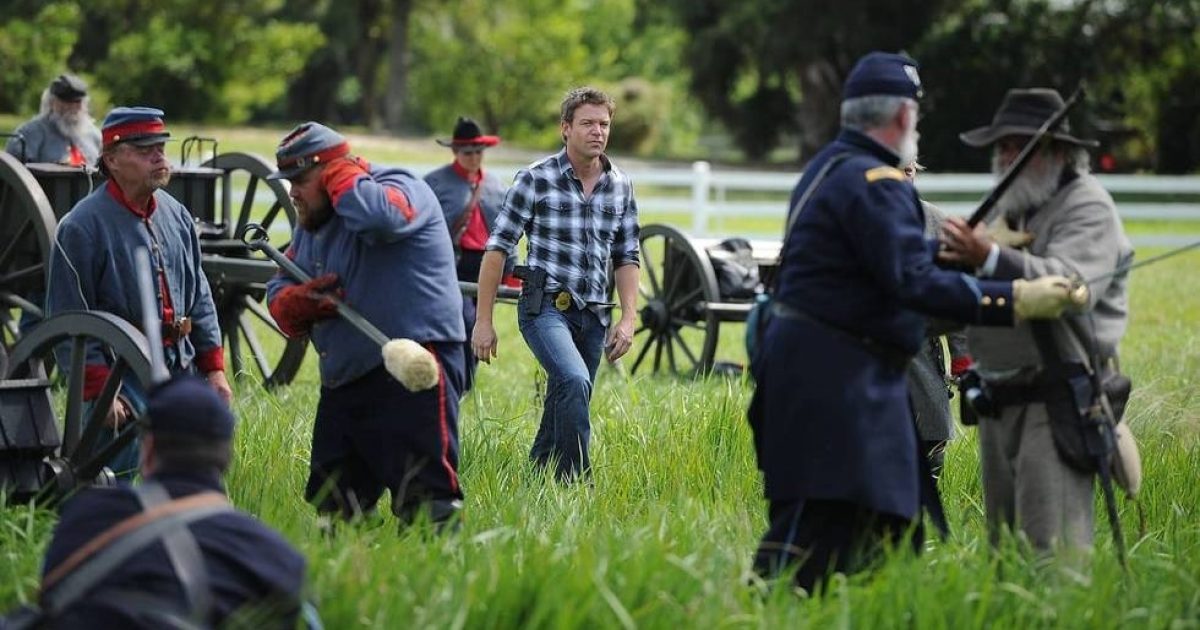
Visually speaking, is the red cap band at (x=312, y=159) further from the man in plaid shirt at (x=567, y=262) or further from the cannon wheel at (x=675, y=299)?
the cannon wheel at (x=675, y=299)

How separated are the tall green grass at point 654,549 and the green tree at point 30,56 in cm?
2727

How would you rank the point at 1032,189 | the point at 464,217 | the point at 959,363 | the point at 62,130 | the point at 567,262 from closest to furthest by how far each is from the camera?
the point at 1032,189 < the point at 567,262 < the point at 959,363 < the point at 464,217 < the point at 62,130

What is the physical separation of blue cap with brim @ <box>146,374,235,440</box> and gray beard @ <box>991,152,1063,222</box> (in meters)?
2.38

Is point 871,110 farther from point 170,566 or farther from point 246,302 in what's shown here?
point 246,302

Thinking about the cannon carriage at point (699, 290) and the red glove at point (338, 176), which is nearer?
the red glove at point (338, 176)

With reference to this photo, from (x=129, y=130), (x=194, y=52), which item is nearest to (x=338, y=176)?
(x=129, y=130)

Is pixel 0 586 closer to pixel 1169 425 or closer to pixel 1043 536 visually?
pixel 1043 536

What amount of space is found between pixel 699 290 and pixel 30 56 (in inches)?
1018

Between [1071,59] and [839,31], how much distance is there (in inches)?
167

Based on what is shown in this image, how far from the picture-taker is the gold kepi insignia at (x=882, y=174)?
203 inches

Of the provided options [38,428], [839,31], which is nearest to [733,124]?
[839,31]

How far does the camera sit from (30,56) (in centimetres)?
3472

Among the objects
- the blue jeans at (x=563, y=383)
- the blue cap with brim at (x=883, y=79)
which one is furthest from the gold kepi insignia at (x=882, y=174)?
the blue jeans at (x=563, y=383)

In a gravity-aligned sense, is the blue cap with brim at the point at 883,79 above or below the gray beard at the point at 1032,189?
above
